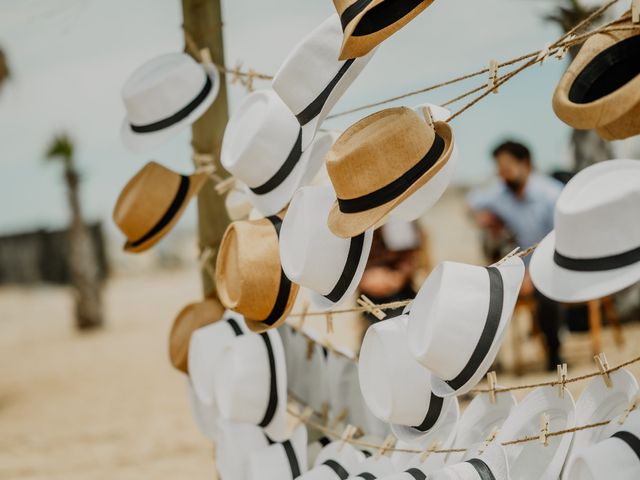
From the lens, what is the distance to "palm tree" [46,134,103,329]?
1291 centimetres

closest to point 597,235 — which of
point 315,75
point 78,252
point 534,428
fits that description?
point 534,428

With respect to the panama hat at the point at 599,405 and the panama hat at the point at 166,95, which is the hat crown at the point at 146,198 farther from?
the panama hat at the point at 599,405

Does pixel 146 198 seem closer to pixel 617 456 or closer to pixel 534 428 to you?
pixel 534 428

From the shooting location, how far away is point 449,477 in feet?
5.46

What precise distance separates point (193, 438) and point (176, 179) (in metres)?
3.44

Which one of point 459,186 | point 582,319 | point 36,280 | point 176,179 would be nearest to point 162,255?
point 36,280

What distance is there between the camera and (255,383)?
2350mm

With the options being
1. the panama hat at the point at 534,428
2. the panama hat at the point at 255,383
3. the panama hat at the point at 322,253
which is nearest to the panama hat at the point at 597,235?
the panama hat at the point at 534,428

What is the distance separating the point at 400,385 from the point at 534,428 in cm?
31

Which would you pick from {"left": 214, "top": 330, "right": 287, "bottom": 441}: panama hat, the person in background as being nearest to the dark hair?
the person in background

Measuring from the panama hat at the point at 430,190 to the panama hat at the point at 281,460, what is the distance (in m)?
0.79

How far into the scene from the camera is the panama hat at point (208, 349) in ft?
8.32

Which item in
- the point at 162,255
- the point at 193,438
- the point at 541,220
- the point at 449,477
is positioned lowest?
the point at 162,255

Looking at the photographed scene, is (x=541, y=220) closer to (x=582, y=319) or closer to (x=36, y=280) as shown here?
(x=582, y=319)
